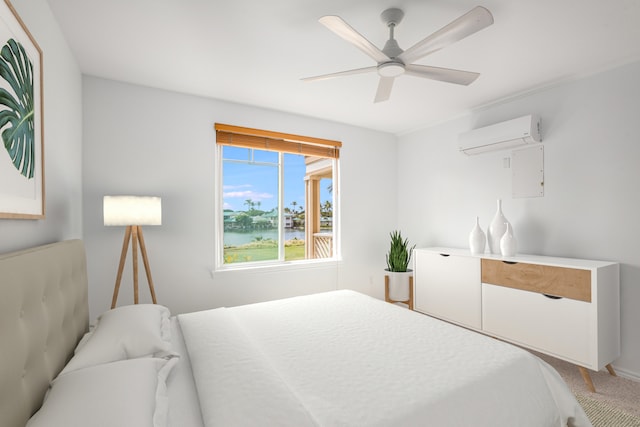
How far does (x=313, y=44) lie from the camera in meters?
2.12

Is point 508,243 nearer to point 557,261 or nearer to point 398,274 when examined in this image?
point 557,261

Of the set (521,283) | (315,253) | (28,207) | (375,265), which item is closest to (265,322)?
(28,207)

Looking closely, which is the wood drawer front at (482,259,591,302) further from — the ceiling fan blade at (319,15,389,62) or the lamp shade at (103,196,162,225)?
the lamp shade at (103,196,162,225)

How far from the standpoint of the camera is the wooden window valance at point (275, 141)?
3.20 meters

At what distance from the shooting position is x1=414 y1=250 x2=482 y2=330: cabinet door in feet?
9.74

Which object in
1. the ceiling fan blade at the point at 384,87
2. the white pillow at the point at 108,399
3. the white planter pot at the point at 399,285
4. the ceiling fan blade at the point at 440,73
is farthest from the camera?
the white planter pot at the point at 399,285

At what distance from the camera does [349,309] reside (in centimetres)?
219

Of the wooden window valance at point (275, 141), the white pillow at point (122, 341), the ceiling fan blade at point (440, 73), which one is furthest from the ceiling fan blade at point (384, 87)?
the white pillow at point (122, 341)

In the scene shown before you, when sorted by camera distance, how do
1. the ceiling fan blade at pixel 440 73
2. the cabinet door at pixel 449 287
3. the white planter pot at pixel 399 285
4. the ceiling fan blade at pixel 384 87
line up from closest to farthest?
1. the ceiling fan blade at pixel 440 73
2. the ceiling fan blade at pixel 384 87
3. the cabinet door at pixel 449 287
4. the white planter pot at pixel 399 285

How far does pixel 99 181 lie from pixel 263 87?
1627 millimetres

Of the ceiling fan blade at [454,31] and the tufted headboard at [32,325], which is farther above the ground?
the ceiling fan blade at [454,31]

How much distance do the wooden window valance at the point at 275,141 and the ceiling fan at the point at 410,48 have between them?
5.22 feet

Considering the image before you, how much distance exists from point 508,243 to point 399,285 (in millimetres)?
1294

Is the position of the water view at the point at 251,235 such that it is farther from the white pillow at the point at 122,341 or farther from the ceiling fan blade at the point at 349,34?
the ceiling fan blade at the point at 349,34
